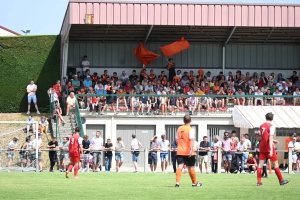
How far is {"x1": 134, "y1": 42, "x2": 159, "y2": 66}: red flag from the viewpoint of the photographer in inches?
1567

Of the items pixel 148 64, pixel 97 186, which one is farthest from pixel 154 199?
pixel 148 64

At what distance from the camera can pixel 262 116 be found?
113ft

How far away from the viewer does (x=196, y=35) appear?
40.5 metres

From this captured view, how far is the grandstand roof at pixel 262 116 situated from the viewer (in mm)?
33719

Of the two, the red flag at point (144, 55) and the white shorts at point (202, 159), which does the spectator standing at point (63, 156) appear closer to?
the white shorts at point (202, 159)

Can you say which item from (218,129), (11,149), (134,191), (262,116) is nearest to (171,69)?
(218,129)

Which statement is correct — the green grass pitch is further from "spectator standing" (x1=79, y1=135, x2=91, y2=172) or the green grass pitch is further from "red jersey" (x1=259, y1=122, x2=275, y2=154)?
"spectator standing" (x1=79, y1=135, x2=91, y2=172)

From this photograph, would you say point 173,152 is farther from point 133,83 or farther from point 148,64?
point 148,64

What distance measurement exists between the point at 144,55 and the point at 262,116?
865 centimetres

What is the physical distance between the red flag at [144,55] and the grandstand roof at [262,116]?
6.82 meters

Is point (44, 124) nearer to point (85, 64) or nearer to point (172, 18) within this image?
point (85, 64)

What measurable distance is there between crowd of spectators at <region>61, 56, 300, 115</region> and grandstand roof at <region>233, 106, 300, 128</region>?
19.6 inches

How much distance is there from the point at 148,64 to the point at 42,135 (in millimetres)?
9360

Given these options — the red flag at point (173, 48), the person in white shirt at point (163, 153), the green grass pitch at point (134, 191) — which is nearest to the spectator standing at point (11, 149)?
the person in white shirt at point (163, 153)
